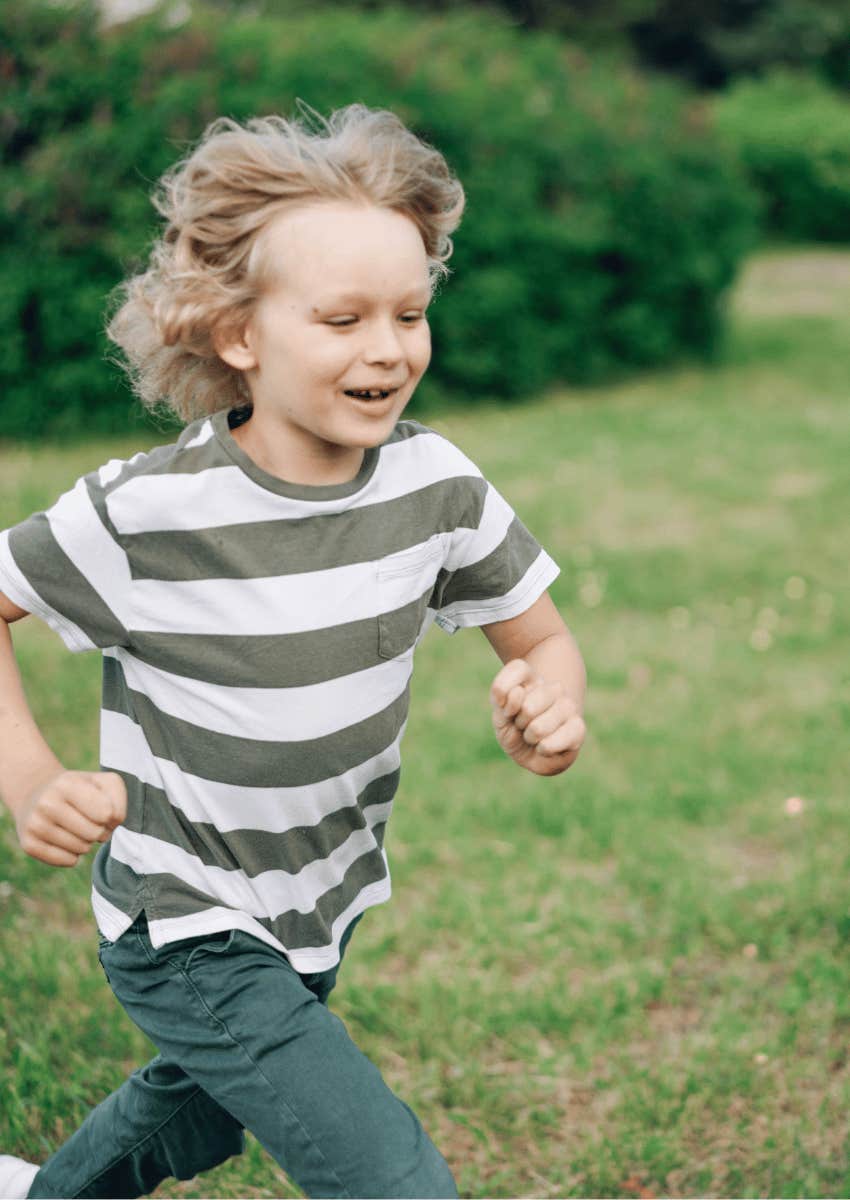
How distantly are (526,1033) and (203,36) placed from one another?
736cm

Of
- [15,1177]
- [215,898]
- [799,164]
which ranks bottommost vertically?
[799,164]

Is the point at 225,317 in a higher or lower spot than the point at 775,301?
higher

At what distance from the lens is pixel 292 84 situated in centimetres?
894

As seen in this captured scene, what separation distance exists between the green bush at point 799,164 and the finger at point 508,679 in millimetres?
20116

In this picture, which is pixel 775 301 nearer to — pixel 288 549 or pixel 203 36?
pixel 203 36

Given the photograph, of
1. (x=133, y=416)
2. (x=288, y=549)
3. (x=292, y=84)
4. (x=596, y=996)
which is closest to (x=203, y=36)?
(x=292, y=84)

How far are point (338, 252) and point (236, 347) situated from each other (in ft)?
0.69

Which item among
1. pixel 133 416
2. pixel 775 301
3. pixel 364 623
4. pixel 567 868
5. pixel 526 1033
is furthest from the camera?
pixel 775 301

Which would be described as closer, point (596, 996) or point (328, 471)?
point (328, 471)

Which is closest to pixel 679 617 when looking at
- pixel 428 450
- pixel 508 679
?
pixel 428 450

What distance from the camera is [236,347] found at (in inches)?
75.9

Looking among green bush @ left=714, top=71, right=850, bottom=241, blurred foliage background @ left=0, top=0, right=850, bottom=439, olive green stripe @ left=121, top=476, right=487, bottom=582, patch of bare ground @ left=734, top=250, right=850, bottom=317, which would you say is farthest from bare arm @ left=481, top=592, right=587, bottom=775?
green bush @ left=714, top=71, right=850, bottom=241

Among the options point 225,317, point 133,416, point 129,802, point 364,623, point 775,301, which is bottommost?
point 775,301

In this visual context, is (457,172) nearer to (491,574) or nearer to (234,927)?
(491,574)
